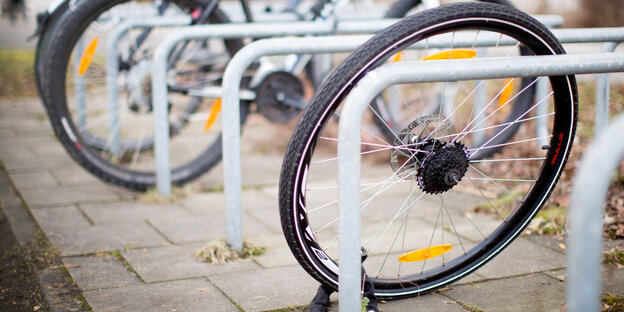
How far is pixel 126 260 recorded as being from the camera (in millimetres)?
2889

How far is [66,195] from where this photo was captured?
3971 mm

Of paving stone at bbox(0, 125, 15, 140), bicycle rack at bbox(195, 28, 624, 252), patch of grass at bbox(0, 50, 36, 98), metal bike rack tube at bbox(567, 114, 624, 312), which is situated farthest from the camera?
patch of grass at bbox(0, 50, 36, 98)

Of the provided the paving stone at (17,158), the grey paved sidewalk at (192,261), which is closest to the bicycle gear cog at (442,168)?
the grey paved sidewalk at (192,261)

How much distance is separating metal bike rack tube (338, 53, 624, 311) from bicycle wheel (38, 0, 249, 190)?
2.13 m

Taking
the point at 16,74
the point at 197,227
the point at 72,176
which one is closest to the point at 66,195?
the point at 72,176

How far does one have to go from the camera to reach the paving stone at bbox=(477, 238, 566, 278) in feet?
8.95

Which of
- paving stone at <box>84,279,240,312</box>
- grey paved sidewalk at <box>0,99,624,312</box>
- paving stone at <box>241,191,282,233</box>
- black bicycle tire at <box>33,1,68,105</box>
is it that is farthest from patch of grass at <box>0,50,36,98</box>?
paving stone at <box>84,279,240,312</box>

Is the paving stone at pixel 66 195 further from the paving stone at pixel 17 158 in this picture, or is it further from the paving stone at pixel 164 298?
the paving stone at pixel 164 298

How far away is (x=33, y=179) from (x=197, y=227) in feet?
5.09

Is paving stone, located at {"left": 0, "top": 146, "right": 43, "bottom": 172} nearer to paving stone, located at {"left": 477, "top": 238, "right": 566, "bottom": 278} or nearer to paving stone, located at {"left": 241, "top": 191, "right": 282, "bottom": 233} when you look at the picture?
paving stone, located at {"left": 241, "top": 191, "right": 282, "bottom": 233}

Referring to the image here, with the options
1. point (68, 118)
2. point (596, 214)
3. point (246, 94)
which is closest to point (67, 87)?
point (68, 118)

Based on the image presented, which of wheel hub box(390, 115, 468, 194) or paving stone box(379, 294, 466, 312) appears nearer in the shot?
wheel hub box(390, 115, 468, 194)

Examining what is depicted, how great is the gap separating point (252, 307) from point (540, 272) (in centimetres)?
121

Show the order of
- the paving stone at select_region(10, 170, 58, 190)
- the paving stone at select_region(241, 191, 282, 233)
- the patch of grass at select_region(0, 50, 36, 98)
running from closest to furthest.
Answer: the paving stone at select_region(241, 191, 282, 233) → the paving stone at select_region(10, 170, 58, 190) → the patch of grass at select_region(0, 50, 36, 98)
